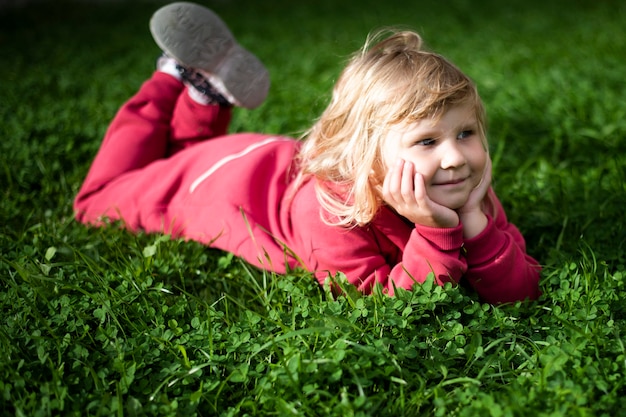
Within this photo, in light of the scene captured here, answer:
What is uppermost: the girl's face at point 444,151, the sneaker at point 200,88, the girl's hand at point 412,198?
the girl's face at point 444,151

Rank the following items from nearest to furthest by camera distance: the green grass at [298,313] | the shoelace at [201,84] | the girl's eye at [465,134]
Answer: the green grass at [298,313], the girl's eye at [465,134], the shoelace at [201,84]

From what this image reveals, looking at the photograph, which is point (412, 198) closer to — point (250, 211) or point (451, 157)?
point (451, 157)

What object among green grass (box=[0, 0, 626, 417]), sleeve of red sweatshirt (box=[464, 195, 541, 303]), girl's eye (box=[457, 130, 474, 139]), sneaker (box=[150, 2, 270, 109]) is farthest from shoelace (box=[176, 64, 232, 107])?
sleeve of red sweatshirt (box=[464, 195, 541, 303])

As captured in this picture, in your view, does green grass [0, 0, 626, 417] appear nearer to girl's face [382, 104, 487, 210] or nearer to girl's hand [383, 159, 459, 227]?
girl's hand [383, 159, 459, 227]

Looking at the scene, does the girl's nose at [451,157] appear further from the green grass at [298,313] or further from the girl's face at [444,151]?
the green grass at [298,313]

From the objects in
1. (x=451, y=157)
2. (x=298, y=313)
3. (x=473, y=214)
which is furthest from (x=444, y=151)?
(x=298, y=313)

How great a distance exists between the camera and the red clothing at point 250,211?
2.39m

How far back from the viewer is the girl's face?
227cm

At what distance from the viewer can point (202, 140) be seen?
141 inches

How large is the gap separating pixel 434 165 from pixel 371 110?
282 mm

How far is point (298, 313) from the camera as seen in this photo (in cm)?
234

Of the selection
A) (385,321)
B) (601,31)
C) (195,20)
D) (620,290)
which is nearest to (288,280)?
(385,321)

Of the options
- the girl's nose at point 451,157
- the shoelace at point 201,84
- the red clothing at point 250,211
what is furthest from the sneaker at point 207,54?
the girl's nose at point 451,157

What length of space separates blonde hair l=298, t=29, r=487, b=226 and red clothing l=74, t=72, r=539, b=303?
11 cm
